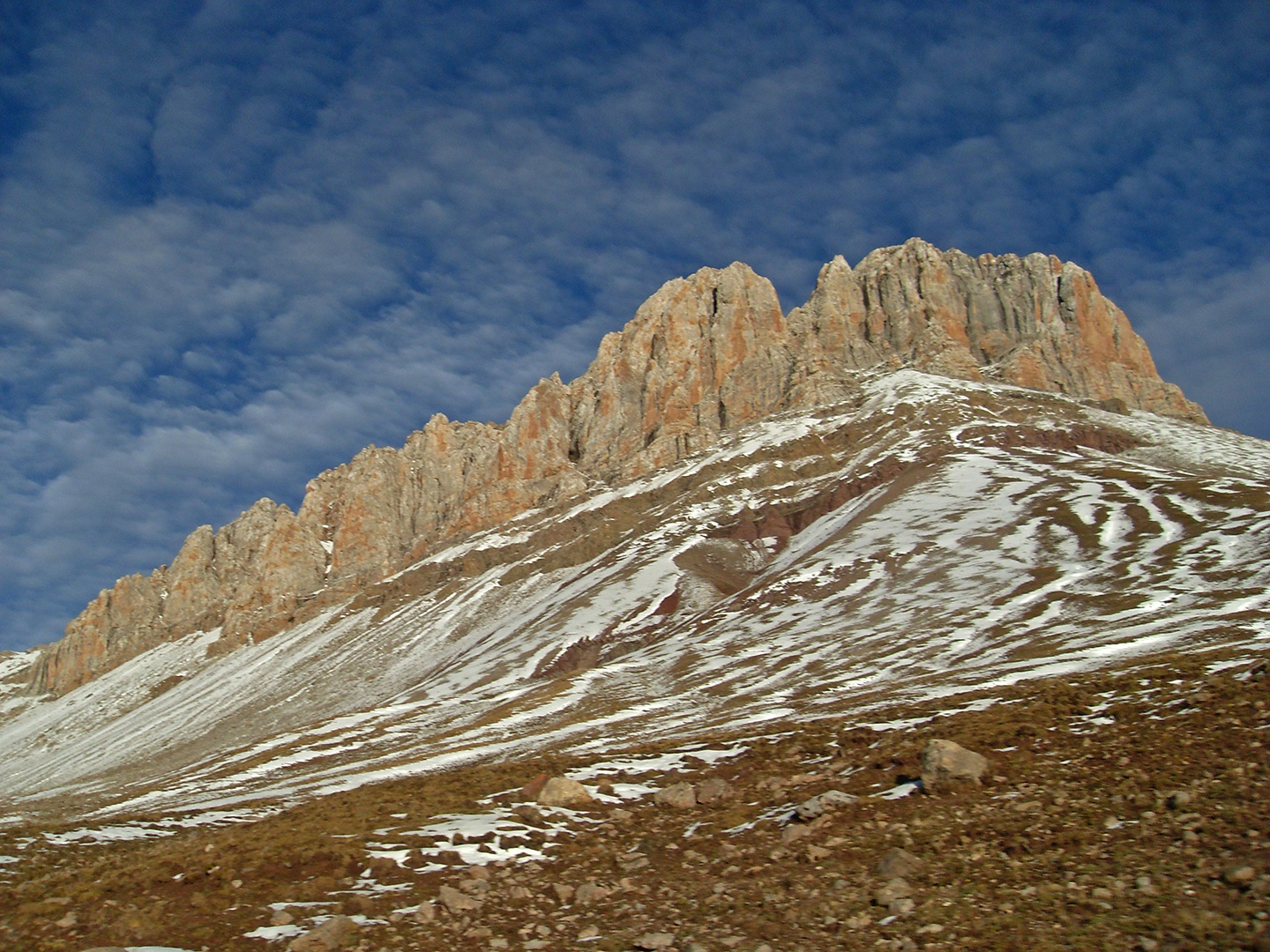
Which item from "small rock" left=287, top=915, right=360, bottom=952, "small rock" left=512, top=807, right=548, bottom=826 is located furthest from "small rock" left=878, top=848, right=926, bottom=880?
"small rock" left=287, top=915, right=360, bottom=952

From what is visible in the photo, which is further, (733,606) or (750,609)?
(733,606)

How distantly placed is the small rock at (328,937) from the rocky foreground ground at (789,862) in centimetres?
4

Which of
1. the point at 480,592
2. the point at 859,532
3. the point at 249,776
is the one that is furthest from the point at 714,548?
the point at 249,776

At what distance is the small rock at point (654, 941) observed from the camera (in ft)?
41.3

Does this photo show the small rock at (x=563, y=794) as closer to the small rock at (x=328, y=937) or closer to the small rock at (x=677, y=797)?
the small rock at (x=677, y=797)

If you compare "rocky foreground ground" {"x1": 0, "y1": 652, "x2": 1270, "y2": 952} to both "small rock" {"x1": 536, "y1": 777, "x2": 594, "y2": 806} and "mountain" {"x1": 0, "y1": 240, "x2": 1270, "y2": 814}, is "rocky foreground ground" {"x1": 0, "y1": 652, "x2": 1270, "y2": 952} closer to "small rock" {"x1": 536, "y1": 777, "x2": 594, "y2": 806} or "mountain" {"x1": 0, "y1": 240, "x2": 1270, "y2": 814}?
"small rock" {"x1": 536, "y1": 777, "x2": 594, "y2": 806}

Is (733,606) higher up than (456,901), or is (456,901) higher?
(733,606)

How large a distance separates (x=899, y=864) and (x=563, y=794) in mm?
8971

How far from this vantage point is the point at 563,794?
20453mm

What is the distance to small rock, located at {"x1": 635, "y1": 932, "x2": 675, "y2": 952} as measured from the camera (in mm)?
12602

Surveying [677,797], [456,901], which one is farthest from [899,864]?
[456,901]

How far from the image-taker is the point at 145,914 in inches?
561

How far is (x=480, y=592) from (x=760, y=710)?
104 m

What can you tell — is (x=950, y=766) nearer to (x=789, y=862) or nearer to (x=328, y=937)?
(x=789, y=862)
